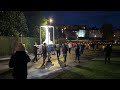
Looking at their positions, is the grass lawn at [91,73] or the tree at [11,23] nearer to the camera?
the grass lawn at [91,73]

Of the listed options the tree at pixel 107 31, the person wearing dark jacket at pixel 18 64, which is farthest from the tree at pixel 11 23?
the tree at pixel 107 31

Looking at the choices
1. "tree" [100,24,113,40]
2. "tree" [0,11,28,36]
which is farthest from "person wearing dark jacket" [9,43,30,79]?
"tree" [100,24,113,40]

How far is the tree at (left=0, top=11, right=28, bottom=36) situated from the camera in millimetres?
40312

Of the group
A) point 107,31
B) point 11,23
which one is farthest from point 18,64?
point 107,31

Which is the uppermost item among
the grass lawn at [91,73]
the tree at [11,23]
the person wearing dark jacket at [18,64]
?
the tree at [11,23]

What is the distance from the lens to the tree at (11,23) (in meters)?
40.3

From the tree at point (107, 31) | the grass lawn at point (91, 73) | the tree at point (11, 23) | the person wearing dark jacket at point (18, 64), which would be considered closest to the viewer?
the person wearing dark jacket at point (18, 64)

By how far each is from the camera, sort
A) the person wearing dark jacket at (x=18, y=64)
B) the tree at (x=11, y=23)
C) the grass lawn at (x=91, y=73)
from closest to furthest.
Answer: the person wearing dark jacket at (x=18, y=64)
the grass lawn at (x=91, y=73)
the tree at (x=11, y=23)

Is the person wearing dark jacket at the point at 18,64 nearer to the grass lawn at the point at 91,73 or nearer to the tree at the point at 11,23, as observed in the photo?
the grass lawn at the point at 91,73

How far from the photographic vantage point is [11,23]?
41812 millimetres

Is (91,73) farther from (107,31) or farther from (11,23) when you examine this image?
(107,31)

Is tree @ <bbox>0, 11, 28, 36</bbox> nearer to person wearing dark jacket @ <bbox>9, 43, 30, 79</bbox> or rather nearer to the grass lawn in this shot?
the grass lawn

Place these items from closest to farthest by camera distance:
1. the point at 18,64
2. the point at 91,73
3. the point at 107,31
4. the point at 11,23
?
the point at 18,64 < the point at 91,73 < the point at 11,23 < the point at 107,31
